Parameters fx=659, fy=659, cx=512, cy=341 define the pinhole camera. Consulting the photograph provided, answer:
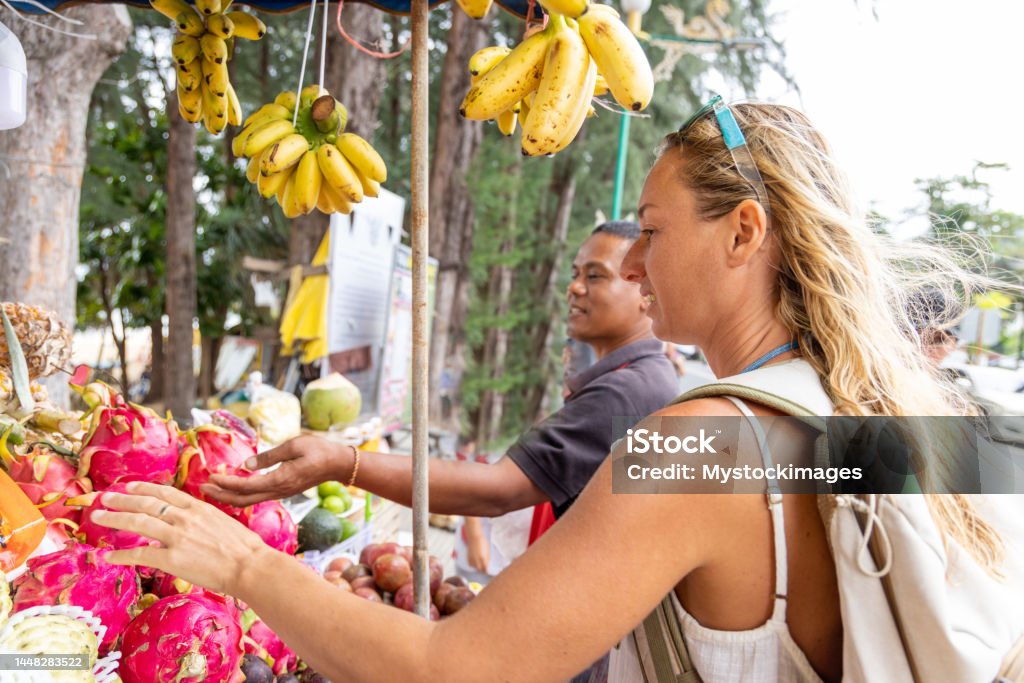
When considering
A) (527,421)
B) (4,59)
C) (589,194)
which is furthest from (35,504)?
(589,194)

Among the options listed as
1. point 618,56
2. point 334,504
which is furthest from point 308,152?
point 334,504

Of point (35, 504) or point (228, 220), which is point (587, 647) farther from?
point (228, 220)

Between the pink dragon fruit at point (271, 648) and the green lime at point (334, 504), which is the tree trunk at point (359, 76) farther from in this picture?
the pink dragon fruit at point (271, 648)

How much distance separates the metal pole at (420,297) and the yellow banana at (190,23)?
0.75m

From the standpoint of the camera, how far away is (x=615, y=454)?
104 cm

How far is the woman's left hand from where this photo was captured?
41.7 inches

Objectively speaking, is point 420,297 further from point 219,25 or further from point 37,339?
point 37,339

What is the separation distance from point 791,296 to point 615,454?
20.5 inches

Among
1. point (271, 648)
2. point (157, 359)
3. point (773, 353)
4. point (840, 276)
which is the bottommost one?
point (157, 359)

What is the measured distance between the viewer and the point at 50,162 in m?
2.96

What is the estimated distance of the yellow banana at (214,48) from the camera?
179 centimetres

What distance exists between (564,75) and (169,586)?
4.66 ft

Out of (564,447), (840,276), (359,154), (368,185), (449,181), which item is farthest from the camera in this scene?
(449,181)

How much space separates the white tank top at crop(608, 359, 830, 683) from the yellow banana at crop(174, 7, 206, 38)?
1.68 metres
